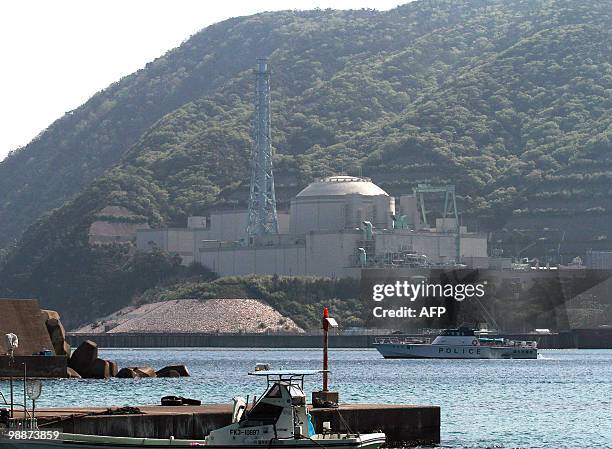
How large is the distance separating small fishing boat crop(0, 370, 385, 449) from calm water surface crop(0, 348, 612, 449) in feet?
53.9

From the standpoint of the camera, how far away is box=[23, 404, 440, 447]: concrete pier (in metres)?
59.0

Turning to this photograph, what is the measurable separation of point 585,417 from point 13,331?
1662 inches

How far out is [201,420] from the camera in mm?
61219

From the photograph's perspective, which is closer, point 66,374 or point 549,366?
point 66,374

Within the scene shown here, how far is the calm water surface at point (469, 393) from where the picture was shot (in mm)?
76812

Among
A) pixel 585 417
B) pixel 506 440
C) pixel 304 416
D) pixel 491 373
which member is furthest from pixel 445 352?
pixel 304 416

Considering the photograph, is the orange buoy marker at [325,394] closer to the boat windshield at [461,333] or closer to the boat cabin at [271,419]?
the boat cabin at [271,419]

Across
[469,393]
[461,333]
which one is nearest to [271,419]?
[469,393]

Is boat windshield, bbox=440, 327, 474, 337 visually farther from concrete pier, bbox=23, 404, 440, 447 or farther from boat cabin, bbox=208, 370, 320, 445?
boat cabin, bbox=208, 370, 320, 445

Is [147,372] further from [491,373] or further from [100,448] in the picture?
[100,448]

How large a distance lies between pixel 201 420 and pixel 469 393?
170ft

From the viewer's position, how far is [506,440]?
73062mm

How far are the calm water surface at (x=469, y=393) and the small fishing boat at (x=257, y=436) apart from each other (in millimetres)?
16421

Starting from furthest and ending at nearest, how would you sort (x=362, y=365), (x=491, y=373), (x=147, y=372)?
(x=362, y=365) < (x=491, y=373) < (x=147, y=372)
